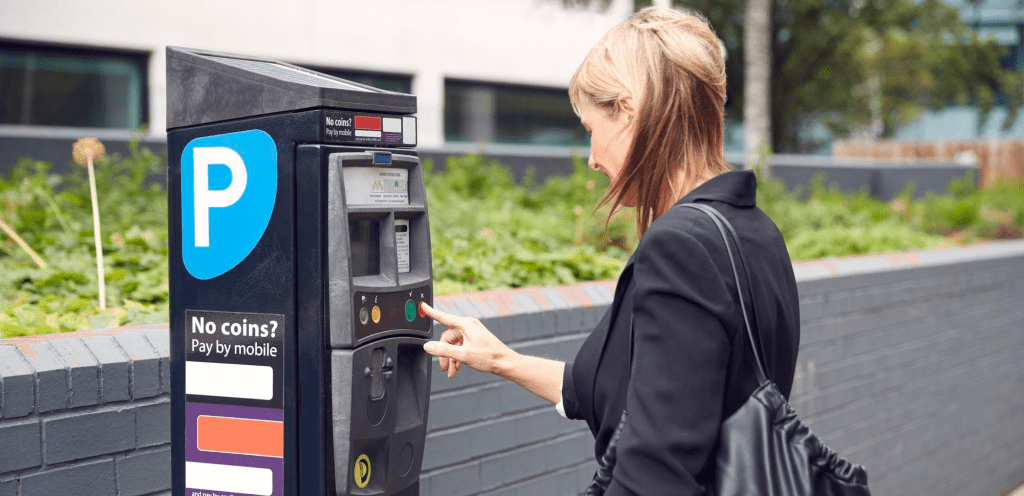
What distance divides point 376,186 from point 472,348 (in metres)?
0.44

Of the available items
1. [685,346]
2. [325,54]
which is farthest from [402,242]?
[325,54]

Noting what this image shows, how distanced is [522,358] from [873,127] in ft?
Result: 127

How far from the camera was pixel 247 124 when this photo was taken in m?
→ 2.27

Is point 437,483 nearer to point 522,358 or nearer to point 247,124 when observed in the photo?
point 522,358

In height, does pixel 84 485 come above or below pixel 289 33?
below

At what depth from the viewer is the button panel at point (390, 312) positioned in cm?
224

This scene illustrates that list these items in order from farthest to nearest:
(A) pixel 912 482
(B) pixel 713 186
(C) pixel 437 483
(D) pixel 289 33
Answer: (D) pixel 289 33
(A) pixel 912 482
(C) pixel 437 483
(B) pixel 713 186

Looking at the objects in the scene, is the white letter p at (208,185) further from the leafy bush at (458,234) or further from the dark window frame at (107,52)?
the dark window frame at (107,52)

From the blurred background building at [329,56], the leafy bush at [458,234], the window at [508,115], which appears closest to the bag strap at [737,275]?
the leafy bush at [458,234]

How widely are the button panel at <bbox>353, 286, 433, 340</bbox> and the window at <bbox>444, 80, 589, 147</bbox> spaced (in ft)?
44.8

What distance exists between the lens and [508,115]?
17.5 m

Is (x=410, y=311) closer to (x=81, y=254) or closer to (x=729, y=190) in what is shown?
(x=729, y=190)

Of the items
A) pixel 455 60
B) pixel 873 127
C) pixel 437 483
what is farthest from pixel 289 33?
pixel 873 127

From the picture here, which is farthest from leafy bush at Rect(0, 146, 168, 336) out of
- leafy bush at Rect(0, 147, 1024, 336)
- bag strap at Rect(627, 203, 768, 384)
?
bag strap at Rect(627, 203, 768, 384)
